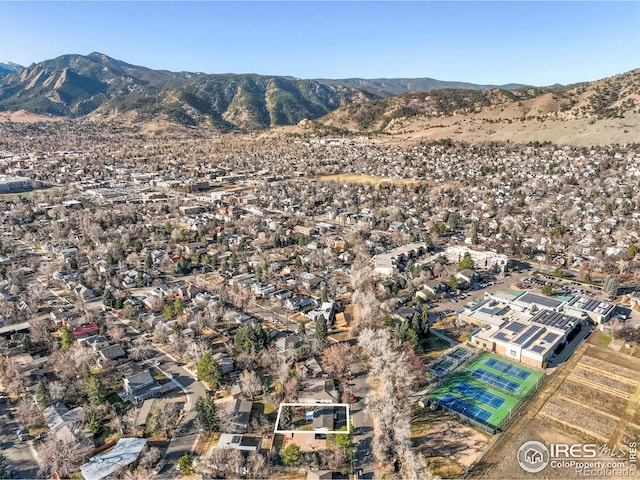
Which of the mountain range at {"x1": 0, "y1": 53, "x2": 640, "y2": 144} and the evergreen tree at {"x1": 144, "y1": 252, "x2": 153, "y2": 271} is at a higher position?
the mountain range at {"x1": 0, "y1": 53, "x2": 640, "y2": 144}

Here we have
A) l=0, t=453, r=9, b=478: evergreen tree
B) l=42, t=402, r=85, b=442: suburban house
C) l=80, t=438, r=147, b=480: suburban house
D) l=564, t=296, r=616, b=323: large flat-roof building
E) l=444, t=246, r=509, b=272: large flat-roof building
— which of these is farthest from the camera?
l=444, t=246, r=509, b=272: large flat-roof building

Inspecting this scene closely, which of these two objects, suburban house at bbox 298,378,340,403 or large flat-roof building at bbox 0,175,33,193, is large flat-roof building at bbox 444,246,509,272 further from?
large flat-roof building at bbox 0,175,33,193

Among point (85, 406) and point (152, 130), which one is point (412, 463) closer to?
point (85, 406)

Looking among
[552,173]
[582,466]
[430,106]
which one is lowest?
[582,466]

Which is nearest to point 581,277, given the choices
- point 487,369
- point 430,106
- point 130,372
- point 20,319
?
point 487,369

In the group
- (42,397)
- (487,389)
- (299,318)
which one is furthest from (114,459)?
(487,389)

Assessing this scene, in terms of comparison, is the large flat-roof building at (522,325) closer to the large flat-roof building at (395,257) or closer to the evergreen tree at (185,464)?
the large flat-roof building at (395,257)

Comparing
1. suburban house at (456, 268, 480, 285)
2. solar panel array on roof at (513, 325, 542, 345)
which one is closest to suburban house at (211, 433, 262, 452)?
solar panel array on roof at (513, 325, 542, 345)

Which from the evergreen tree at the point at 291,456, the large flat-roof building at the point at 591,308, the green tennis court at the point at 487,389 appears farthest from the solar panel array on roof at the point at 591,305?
the evergreen tree at the point at 291,456
